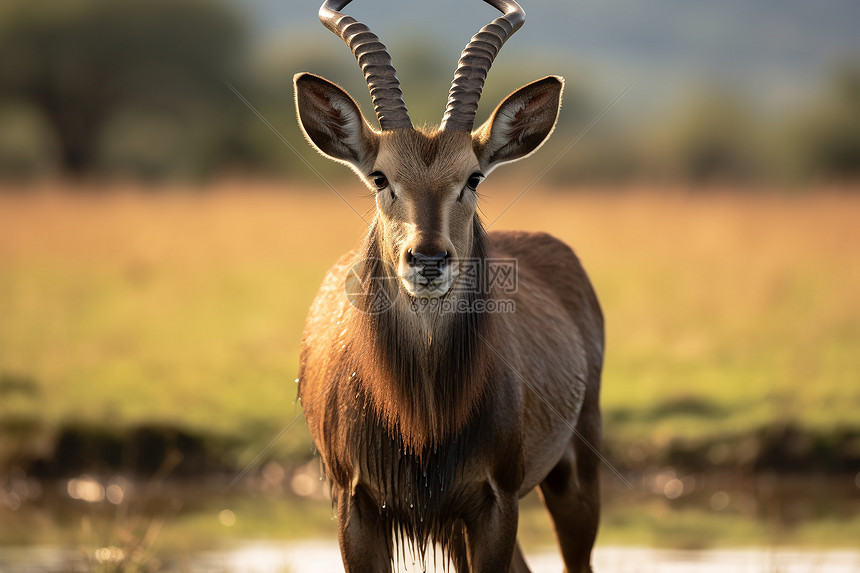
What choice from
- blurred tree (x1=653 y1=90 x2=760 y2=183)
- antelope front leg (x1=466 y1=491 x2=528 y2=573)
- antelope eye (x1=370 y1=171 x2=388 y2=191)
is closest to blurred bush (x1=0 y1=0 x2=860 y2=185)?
blurred tree (x1=653 y1=90 x2=760 y2=183)

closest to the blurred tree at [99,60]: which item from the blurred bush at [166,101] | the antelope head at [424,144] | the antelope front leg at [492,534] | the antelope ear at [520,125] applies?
the blurred bush at [166,101]

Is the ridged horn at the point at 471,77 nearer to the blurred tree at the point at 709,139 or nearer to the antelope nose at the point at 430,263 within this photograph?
the antelope nose at the point at 430,263

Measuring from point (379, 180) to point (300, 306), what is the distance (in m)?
12.8

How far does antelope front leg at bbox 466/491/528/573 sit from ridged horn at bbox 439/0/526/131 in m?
2.06

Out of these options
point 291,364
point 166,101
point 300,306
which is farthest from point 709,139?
point 291,364

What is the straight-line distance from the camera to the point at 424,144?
599cm

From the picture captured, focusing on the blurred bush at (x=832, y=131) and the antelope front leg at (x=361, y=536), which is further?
the blurred bush at (x=832, y=131)

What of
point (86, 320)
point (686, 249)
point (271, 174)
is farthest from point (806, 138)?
point (86, 320)

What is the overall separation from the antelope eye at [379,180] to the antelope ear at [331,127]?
0.14 meters

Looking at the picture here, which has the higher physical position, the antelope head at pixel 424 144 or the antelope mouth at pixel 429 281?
the antelope head at pixel 424 144

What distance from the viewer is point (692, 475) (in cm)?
1238

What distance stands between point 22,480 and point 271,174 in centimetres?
3393

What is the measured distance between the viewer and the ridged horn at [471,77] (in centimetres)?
621

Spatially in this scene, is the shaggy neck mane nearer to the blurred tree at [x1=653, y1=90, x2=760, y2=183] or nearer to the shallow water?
the shallow water
